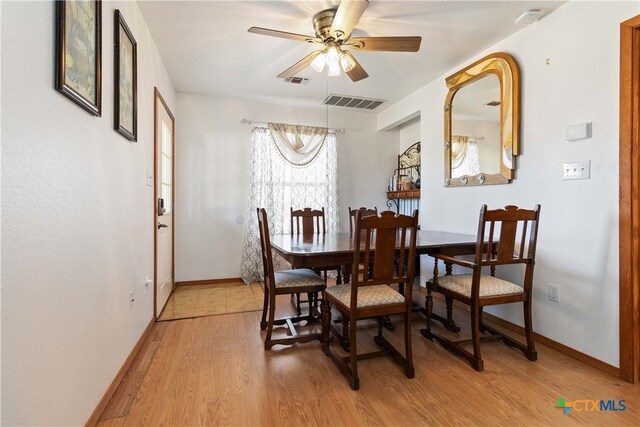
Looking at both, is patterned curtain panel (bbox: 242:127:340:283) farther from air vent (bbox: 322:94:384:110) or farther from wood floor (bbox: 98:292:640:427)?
wood floor (bbox: 98:292:640:427)

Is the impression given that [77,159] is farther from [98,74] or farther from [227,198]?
[227,198]

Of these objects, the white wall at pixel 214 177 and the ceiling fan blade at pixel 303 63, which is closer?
the ceiling fan blade at pixel 303 63

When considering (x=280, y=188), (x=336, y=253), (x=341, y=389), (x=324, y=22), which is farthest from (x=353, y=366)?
(x=280, y=188)

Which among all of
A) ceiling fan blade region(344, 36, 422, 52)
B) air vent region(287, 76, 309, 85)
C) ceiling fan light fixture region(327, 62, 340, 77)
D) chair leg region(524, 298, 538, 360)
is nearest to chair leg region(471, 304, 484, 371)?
chair leg region(524, 298, 538, 360)

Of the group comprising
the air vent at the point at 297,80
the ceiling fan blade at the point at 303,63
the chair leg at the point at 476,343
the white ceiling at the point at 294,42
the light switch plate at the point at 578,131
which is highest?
the air vent at the point at 297,80

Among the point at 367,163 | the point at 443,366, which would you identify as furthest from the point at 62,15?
the point at 367,163

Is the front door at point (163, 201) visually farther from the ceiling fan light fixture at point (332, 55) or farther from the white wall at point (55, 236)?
the ceiling fan light fixture at point (332, 55)

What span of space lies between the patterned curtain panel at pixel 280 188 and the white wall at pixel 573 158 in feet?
7.40

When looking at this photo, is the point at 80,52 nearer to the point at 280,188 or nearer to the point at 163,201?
the point at 163,201

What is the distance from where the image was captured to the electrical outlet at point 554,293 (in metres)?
2.16

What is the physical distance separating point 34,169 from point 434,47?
294 cm

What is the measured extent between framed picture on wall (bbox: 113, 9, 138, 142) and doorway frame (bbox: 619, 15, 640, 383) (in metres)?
2.91

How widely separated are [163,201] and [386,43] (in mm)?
2451

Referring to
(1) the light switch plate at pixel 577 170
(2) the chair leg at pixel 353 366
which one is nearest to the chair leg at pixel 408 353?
(2) the chair leg at pixel 353 366
